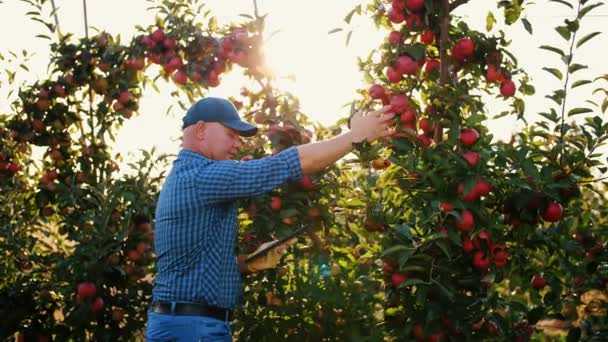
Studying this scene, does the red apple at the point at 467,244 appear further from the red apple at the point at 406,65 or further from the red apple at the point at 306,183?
the red apple at the point at 306,183

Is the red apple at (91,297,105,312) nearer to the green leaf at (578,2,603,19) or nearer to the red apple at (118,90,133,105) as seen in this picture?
the red apple at (118,90,133,105)

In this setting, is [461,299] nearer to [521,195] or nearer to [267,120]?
[521,195]

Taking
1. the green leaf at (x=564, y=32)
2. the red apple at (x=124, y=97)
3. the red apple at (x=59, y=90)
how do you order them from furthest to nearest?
1. the red apple at (x=59, y=90)
2. the red apple at (x=124, y=97)
3. the green leaf at (x=564, y=32)

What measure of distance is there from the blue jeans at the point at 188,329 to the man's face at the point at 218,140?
0.59m

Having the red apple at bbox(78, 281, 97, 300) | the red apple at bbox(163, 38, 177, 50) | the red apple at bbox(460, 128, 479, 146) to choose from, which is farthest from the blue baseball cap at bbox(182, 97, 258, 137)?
the red apple at bbox(163, 38, 177, 50)

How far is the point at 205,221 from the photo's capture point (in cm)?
290

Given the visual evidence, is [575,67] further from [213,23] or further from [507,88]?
[213,23]

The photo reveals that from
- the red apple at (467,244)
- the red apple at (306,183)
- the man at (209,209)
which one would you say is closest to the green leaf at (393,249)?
the red apple at (467,244)

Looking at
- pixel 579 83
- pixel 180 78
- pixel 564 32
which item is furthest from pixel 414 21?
pixel 180 78

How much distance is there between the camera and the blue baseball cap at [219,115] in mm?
3039

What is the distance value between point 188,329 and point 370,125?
91cm

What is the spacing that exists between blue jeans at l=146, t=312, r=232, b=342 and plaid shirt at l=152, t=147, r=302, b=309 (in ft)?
0.21

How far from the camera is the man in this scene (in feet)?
9.07

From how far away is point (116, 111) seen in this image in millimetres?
5445
